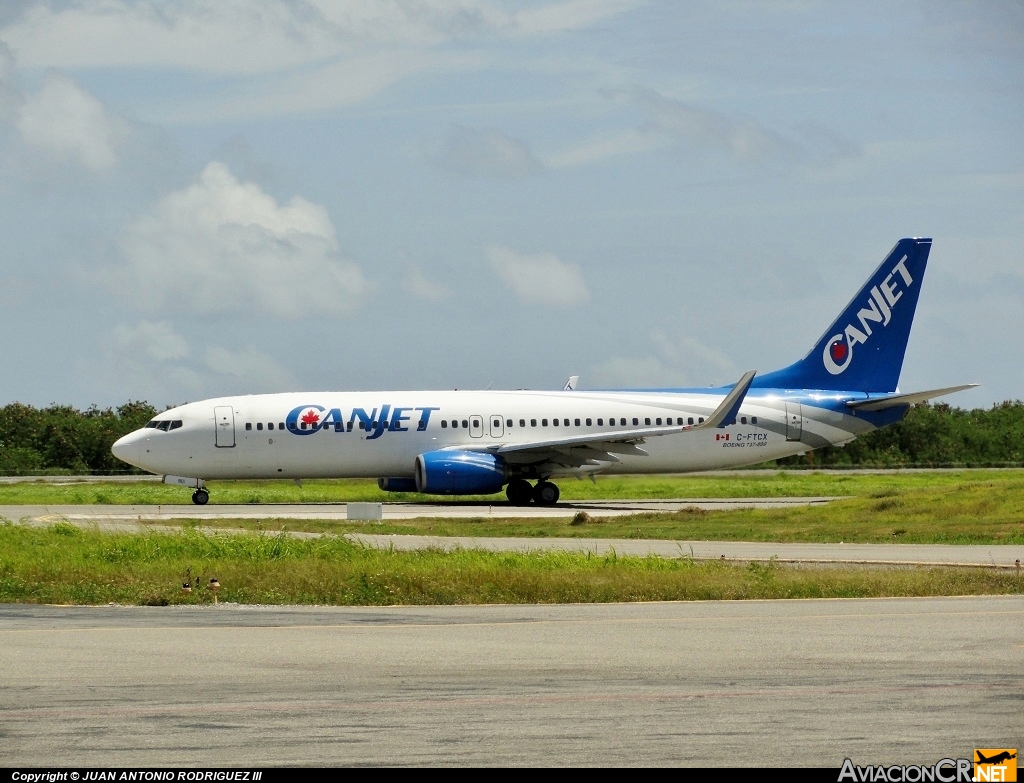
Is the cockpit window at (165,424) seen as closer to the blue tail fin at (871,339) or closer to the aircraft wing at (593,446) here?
the aircraft wing at (593,446)

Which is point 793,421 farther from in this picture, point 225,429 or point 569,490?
point 225,429

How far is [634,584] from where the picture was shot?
21.1m

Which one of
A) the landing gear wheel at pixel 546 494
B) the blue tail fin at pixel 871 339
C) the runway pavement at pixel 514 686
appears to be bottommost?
the runway pavement at pixel 514 686

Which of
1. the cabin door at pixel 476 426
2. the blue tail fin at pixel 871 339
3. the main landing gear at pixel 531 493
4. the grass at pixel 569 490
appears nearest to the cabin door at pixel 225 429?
the grass at pixel 569 490

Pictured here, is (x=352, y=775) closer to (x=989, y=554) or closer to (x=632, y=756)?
(x=632, y=756)

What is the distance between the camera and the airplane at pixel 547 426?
45.7 metres

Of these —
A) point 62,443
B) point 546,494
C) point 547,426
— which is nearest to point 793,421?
point 547,426

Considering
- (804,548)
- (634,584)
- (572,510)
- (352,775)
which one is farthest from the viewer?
(572,510)

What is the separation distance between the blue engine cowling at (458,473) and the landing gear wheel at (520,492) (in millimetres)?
1889

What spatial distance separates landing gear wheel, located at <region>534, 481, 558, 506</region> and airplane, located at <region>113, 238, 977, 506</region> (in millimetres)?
44

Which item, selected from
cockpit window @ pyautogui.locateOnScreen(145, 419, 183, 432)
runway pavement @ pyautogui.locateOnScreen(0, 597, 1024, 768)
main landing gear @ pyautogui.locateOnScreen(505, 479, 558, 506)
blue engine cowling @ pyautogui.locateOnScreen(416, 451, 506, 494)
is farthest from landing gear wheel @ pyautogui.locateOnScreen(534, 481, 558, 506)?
runway pavement @ pyautogui.locateOnScreen(0, 597, 1024, 768)

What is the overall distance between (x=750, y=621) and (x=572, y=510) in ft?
87.7

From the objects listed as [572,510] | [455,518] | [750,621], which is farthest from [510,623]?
[572,510]

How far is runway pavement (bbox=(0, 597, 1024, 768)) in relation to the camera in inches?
381
